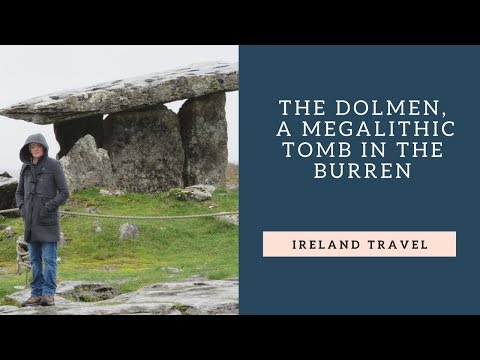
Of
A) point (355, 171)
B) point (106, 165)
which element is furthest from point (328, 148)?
point (106, 165)

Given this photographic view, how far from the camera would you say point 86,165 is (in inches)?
1117

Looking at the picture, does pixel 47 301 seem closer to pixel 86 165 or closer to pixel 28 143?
pixel 28 143

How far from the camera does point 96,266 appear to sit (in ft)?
65.5

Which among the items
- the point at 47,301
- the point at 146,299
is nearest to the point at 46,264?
the point at 47,301

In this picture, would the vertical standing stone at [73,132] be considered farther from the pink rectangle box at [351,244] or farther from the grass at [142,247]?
the pink rectangle box at [351,244]

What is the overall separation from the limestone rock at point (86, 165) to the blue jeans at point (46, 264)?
15.0 metres

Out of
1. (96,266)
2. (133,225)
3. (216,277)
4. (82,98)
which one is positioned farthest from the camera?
(82,98)

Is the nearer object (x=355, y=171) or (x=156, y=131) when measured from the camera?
(x=355, y=171)

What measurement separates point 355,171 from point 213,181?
18.6m

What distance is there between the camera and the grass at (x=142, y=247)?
17.0 meters

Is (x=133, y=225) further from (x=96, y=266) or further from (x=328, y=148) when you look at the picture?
(x=328, y=148)

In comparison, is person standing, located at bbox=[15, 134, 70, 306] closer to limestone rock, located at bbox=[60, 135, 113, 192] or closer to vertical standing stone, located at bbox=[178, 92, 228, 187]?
limestone rock, located at bbox=[60, 135, 113, 192]

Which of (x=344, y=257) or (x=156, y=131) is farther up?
(x=156, y=131)

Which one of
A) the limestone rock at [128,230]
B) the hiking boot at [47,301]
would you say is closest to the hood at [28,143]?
the hiking boot at [47,301]
